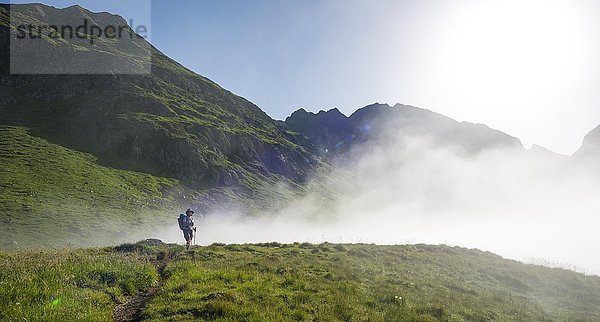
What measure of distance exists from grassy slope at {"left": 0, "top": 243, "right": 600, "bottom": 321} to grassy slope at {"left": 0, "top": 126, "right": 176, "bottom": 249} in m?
33.0

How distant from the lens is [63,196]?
2763 inches

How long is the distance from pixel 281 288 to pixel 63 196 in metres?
69.0

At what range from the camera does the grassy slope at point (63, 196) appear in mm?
53375

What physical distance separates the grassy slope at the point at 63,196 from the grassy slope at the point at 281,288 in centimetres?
3300

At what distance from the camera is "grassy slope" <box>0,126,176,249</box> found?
175 feet

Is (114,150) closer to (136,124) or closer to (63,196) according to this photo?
(136,124)

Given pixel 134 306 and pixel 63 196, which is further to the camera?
pixel 63 196

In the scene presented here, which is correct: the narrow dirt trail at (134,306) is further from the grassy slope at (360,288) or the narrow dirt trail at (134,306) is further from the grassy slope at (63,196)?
the grassy slope at (63,196)

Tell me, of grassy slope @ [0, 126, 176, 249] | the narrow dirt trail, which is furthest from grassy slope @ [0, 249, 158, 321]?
grassy slope @ [0, 126, 176, 249]

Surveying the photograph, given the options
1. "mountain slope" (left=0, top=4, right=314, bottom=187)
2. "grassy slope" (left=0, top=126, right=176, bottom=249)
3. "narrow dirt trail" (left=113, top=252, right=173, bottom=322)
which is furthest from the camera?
"mountain slope" (left=0, top=4, right=314, bottom=187)

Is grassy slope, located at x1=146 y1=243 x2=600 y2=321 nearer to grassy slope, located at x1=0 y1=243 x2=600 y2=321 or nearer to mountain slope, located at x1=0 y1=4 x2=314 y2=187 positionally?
grassy slope, located at x1=0 y1=243 x2=600 y2=321

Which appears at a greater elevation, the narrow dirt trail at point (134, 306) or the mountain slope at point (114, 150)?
the mountain slope at point (114, 150)

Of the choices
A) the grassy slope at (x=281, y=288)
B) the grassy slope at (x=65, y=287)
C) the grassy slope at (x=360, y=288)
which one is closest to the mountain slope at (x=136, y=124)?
the grassy slope at (x=360, y=288)

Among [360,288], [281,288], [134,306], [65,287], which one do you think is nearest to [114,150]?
[281,288]
